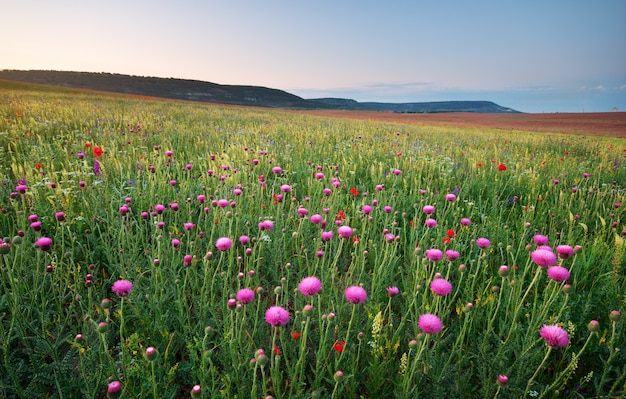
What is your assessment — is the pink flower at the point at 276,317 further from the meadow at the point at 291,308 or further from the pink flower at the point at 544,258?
the pink flower at the point at 544,258

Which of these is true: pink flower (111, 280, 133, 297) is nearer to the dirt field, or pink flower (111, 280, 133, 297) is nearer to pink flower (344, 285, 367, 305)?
pink flower (344, 285, 367, 305)

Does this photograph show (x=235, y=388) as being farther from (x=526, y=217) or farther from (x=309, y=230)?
(x=526, y=217)

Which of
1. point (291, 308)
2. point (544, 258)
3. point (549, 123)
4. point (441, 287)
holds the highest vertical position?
point (549, 123)

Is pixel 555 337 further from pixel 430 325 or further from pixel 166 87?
pixel 166 87

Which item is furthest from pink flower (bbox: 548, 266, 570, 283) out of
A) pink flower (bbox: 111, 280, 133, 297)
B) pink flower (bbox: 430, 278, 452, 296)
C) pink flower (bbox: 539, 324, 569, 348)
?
pink flower (bbox: 111, 280, 133, 297)

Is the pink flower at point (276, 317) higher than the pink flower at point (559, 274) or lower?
lower

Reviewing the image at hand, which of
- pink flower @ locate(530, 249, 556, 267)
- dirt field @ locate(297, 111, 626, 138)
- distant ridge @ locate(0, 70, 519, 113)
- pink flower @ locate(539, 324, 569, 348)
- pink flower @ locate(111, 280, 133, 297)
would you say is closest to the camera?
pink flower @ locate(539, 324, 569, 348)

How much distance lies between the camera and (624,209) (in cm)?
353

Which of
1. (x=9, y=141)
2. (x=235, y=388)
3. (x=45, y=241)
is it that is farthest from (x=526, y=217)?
(x=9, y=141)

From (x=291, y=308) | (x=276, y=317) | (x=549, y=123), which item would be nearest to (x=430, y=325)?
(x=276, y=317)

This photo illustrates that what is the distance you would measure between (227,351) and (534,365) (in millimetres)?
1552

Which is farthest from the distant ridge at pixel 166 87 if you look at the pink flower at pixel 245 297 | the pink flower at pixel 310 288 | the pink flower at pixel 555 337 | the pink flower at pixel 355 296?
the pink flower at pixel 555 337

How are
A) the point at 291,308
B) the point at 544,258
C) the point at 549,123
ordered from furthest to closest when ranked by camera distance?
1. the point at 549,123
2. the point at 291,308
3. the point at 544,258

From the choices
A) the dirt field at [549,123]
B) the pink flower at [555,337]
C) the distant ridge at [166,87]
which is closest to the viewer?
the pink flower at [555,337]
